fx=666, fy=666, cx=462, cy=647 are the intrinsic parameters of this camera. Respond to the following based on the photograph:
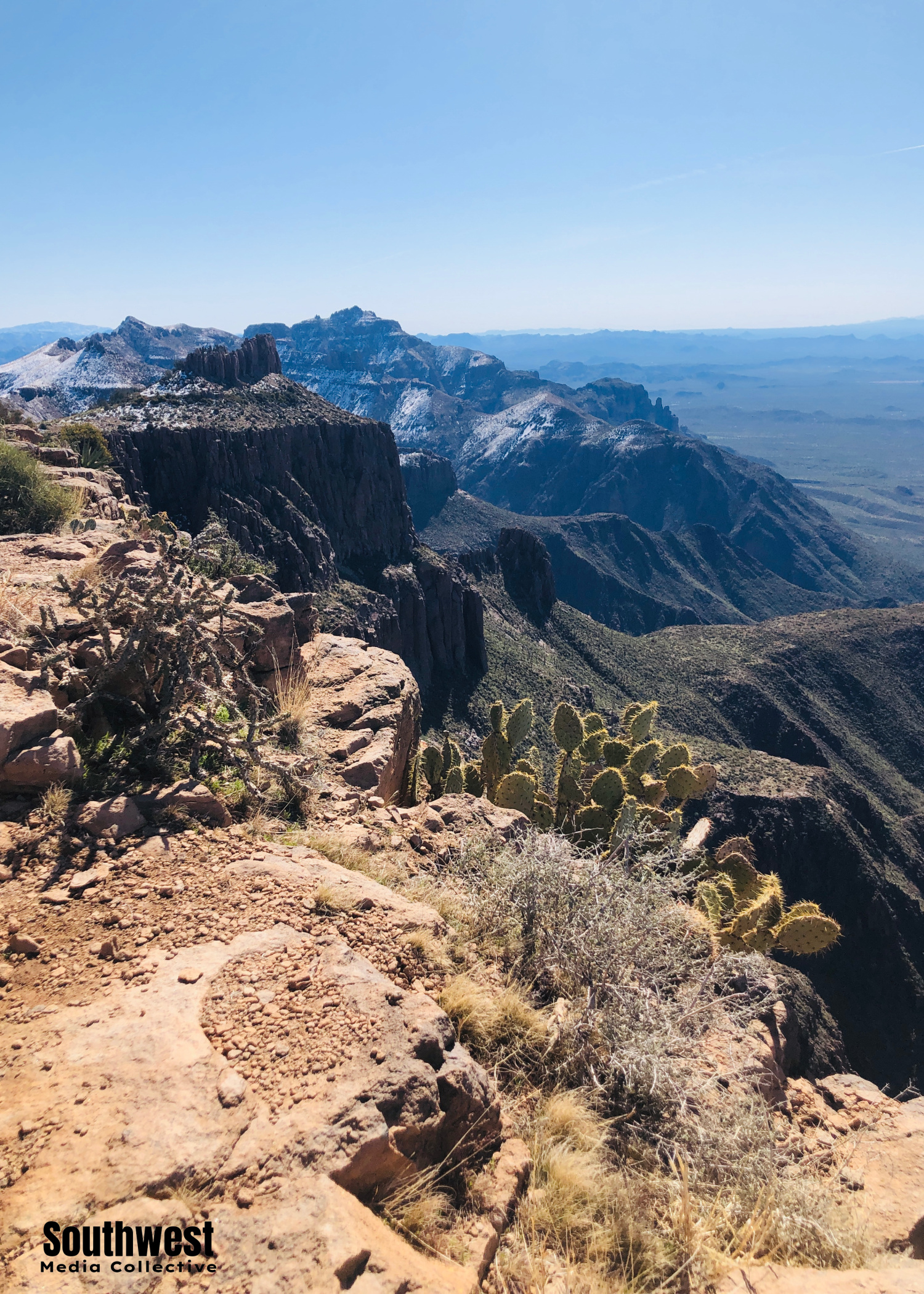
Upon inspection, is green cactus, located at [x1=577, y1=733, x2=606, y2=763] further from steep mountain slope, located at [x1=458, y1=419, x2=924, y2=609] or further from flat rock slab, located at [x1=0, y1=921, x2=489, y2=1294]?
steep mountain slope, located at [x1=458, y1=419, x2=924, y2=609]

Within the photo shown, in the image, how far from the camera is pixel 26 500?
1066cm

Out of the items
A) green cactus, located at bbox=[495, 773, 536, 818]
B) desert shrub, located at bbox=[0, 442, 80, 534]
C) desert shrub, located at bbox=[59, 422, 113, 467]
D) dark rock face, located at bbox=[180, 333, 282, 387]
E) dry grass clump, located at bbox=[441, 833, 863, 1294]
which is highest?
dark rock face, located at bbox=[180, 333, 282, 387]

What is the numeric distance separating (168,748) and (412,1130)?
3.77 meters

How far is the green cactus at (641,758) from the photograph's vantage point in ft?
43.2

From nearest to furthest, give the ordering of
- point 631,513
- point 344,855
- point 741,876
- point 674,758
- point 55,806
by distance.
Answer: point 55,806
point 344,855
point 741,876
point 674,758
point 631,513

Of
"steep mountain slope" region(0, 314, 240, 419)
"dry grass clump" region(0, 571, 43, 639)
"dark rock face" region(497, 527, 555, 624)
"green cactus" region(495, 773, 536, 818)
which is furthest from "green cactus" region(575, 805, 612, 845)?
"steep mountain slope" region(0, 314, 240, 419)

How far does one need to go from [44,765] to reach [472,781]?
8924mm

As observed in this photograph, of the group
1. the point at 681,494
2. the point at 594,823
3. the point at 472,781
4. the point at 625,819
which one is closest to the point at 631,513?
the point at 681,494

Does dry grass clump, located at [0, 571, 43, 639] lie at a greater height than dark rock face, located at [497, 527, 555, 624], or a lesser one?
greater

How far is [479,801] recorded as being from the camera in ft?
30.4

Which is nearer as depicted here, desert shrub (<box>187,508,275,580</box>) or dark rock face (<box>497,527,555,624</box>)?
desert shrub (<box>187,508,275,580</box>)

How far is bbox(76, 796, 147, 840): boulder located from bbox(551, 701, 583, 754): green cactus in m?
10.5

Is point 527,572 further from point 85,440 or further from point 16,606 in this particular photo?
point 16,606

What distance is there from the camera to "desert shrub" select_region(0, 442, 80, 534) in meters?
10.4
